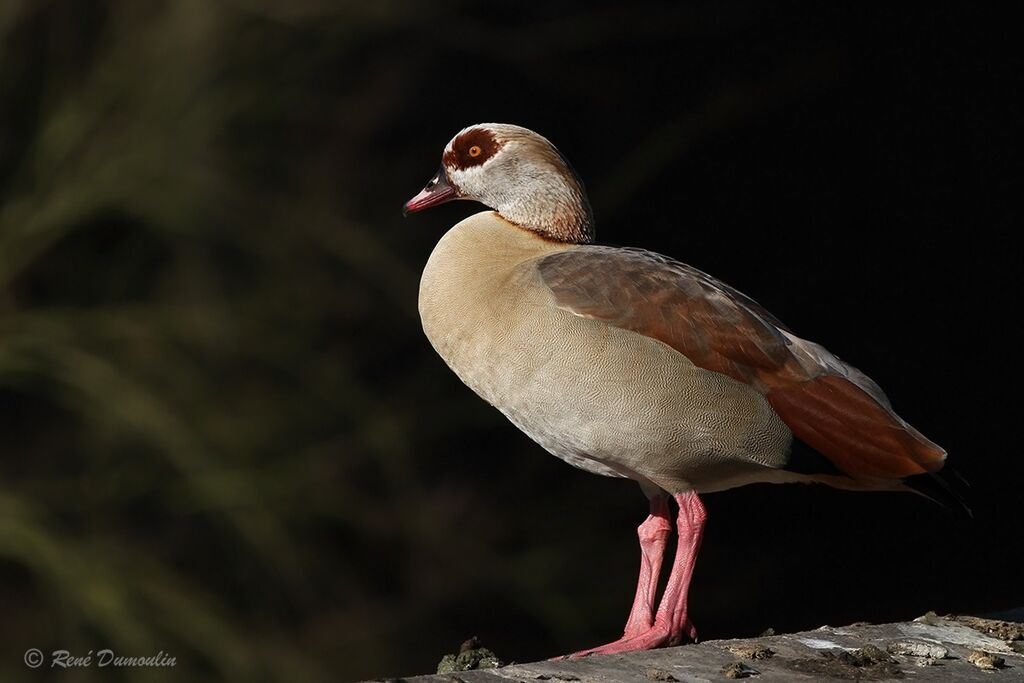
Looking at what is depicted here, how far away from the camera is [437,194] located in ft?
7.43

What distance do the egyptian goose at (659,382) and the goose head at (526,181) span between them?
10 centimetres

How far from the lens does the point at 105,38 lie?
379 centimetres

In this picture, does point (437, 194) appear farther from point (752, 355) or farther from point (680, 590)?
point (680, 590)

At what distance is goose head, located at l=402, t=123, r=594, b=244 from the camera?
2.17 metres

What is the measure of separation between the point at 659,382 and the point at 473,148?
1.58 ft

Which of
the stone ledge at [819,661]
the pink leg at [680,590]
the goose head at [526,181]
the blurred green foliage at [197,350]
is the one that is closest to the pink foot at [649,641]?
the pink leg at [680,590]

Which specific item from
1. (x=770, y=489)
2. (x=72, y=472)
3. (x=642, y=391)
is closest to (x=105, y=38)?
(x=72, y=472)

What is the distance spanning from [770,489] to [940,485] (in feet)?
6.81

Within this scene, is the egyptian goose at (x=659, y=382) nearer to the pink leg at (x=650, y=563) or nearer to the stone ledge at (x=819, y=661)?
the pink leg at (x=650, y=563)

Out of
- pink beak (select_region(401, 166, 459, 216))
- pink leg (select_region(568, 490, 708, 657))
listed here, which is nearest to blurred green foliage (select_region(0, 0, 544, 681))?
pink beak (select_region(401, 166, 459, 216))

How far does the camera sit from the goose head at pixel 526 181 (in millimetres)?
2168

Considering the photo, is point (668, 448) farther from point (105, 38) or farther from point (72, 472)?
point (105, 38)

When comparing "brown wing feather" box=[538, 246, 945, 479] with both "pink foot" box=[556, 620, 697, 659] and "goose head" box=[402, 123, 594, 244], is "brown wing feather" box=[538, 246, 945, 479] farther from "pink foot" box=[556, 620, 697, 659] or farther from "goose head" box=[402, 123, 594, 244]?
"pink foot" box=[556, 620, 697, 659]

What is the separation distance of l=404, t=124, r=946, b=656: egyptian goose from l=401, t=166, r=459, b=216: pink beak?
0.61ft
